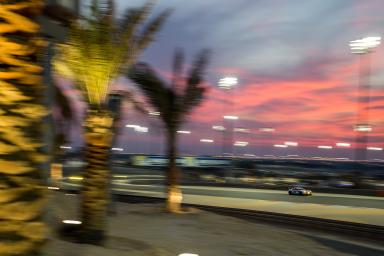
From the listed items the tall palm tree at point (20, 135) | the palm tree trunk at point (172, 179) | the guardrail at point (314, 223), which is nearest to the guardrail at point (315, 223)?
the guardrail at point (314, 223)

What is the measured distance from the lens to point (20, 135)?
11.0ft

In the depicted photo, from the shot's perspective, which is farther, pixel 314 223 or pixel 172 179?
pixel 314 223

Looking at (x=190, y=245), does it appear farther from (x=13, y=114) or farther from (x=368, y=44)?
(x=368, y=44)

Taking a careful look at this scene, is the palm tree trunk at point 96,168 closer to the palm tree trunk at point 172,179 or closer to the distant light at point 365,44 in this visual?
the palm tree trunk at point 172,179

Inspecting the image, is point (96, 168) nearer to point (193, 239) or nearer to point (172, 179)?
point (193, 239)

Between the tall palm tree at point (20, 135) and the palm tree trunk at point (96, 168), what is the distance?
8281 mm

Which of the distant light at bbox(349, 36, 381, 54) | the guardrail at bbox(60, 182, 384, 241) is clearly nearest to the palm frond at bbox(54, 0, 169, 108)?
the guardrail at bbox(60, 182, 384, 241)

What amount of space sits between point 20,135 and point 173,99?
1837cm

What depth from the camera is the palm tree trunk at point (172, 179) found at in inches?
868

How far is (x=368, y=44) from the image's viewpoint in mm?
44406

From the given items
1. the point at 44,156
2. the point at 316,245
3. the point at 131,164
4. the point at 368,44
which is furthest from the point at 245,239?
the point at 131,164

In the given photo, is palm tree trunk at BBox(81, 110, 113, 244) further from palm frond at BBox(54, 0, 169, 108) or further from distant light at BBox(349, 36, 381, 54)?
distant light at BBox(349, 36, 381, 54)

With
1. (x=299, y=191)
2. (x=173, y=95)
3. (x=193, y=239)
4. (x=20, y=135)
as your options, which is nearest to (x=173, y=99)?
(x=173, y=95)

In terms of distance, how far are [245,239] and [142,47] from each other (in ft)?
21.7
